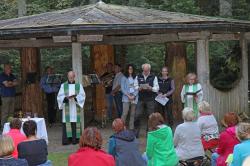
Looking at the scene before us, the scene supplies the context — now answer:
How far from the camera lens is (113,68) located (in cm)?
1756

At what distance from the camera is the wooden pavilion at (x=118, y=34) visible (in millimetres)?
14078

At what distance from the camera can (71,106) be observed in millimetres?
13664

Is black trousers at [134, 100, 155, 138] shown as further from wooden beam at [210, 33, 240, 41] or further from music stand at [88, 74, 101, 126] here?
wooden beam at [210, 33, 240, 41]

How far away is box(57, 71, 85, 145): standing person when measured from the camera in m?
13.5

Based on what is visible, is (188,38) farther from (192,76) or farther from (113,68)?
(113,68)

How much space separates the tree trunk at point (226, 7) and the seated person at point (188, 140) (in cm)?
1471

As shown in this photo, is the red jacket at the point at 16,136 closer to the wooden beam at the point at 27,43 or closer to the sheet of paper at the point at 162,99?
the sheet of paper at the point at 162,99

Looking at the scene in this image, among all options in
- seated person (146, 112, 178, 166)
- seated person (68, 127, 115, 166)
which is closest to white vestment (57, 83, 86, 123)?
seated person (146, 112, 178, 166)

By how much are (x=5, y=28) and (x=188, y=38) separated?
190 inches

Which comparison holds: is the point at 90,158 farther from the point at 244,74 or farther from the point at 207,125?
the point at 244,74

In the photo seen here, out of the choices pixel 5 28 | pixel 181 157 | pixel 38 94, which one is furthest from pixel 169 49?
pixel 181 157

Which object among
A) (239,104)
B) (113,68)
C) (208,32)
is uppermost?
(208,32)

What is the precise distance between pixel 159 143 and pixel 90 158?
7.66 feet

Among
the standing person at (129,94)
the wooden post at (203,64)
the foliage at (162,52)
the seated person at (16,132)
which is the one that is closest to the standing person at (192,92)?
the wooden post at (203,64)
